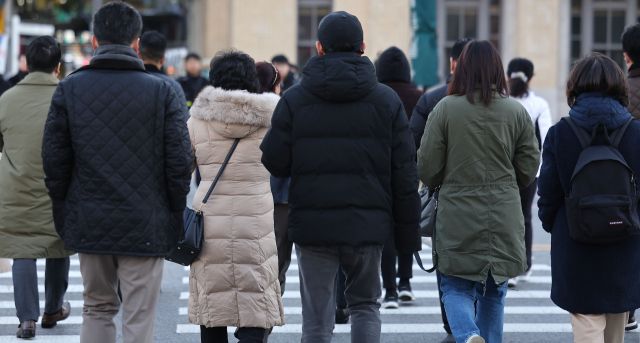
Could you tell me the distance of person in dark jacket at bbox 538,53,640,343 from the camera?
4094 mm

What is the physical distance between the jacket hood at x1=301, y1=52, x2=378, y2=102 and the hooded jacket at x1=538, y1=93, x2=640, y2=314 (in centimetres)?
107

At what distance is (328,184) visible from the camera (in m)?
3.86

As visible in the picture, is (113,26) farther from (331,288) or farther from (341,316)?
(341,316)

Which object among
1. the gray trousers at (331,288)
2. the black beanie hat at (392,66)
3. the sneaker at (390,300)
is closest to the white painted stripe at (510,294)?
the sneaker at (390,300)

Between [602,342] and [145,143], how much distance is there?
2558 mm

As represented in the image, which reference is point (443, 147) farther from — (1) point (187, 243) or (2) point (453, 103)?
(1) point (187, 243)

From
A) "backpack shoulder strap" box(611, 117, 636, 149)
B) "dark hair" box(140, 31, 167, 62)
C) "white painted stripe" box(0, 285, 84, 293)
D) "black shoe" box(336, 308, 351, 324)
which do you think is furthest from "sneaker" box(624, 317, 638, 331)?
"white painted stripe" box(0, 285, 84, 293)

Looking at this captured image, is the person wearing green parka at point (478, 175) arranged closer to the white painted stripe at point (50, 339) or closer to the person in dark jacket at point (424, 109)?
the person in dark jacket at point (424, 109)

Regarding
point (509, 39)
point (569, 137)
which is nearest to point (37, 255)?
point (569, 137)

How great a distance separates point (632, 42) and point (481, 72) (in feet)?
6.12

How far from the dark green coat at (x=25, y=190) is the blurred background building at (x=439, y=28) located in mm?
12465

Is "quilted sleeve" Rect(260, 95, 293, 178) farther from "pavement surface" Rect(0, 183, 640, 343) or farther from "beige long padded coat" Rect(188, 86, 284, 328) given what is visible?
"pavement surface" Rect(0, 183, 640, 343)

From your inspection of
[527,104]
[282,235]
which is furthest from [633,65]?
[282,235]

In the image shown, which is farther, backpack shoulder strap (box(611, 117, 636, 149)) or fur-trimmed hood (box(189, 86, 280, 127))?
fur-trimmed hood (box(189, 86, 280, 127))
